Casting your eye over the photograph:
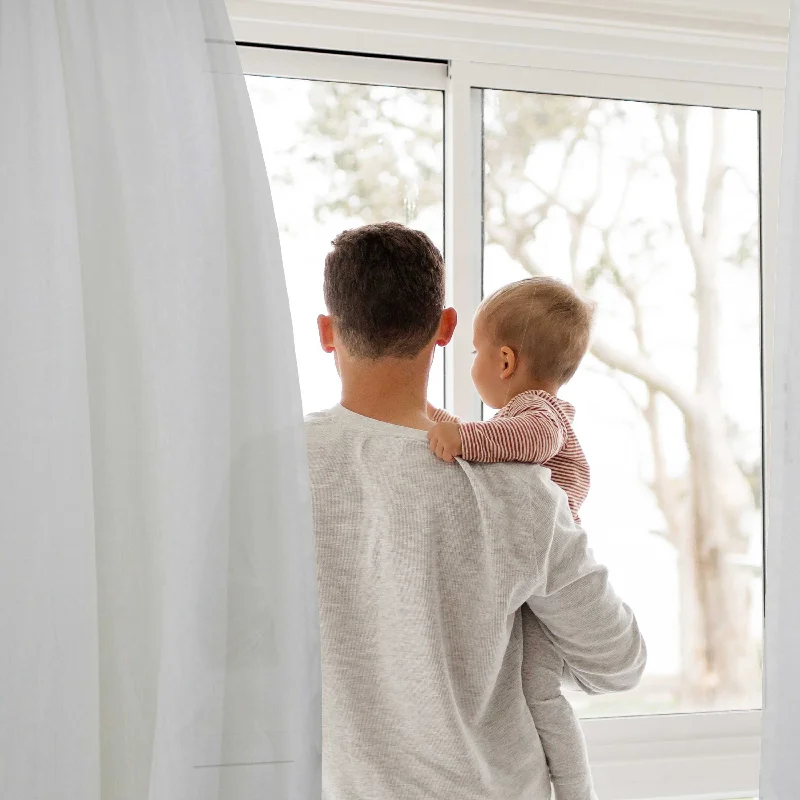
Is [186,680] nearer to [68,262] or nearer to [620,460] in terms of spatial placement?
[68,262]

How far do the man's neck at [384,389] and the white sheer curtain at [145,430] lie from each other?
16 centimetres

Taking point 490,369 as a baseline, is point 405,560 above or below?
below

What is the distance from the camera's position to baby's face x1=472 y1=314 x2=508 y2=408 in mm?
1238

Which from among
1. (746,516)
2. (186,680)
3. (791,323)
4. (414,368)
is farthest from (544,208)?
(186,680)

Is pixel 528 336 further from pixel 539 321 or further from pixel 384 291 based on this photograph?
pixel 384 291

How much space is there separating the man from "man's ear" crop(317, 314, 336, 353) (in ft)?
0.07

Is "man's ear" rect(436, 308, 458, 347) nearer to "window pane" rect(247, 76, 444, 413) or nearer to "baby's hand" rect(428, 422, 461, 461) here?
"baby's hand" rect(428, 422, 461, 461)

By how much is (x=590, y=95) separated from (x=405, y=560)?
115cm

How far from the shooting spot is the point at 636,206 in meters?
1.76

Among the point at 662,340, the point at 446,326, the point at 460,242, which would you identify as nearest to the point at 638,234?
the point at 662,340

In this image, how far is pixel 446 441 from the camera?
0.92 meters

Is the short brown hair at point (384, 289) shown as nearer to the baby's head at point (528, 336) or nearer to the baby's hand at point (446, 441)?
the baby's hand at point (446, 441)

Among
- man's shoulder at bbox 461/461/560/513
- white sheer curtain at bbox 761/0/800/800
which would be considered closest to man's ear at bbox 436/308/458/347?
man's shoulder at bbox 461/461/560/513

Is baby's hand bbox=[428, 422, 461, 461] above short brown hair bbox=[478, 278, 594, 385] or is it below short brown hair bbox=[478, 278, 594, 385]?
below
